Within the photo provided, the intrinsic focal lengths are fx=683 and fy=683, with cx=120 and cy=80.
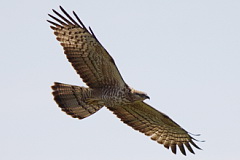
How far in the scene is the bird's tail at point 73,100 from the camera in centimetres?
1638

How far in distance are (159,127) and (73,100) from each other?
2.42 meters

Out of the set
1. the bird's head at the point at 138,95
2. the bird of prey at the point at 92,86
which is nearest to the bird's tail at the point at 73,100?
the bird of prey at the point at 92,86

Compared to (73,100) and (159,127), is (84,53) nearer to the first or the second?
(73,100)

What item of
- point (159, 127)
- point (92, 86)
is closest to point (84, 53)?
point (92, 86)

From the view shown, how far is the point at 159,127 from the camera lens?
57.2 feet

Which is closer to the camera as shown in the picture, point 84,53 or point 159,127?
point 84,53

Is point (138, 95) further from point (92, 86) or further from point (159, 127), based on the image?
point (159, 127)

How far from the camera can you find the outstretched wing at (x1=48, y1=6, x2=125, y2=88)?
15.4 meters

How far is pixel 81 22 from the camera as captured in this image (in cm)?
1545

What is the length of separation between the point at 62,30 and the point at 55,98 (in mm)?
1752

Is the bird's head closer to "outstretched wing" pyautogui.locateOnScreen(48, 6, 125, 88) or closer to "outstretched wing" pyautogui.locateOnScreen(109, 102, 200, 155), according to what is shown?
"outstretched wing" pyautogui.locateOnScreen(48, 6, 125, 88)

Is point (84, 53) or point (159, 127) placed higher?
point (84, 53)

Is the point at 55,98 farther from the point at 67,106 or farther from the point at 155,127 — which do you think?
the point at 155,127

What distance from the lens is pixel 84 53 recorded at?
1555cm
